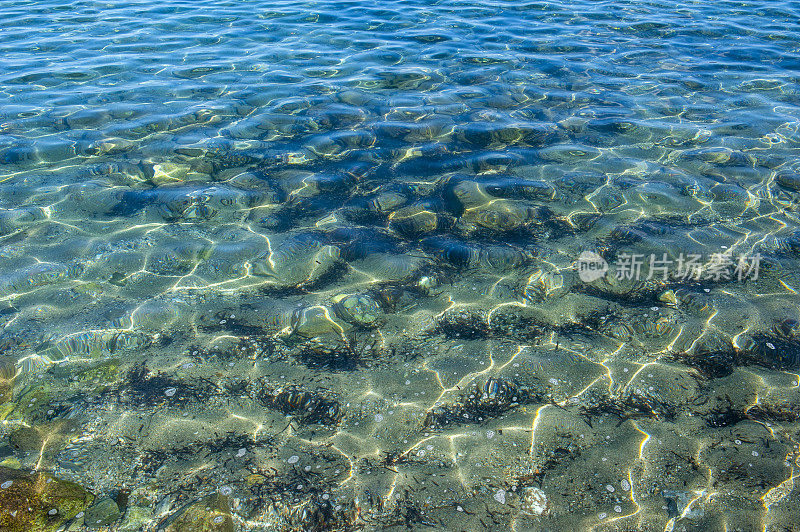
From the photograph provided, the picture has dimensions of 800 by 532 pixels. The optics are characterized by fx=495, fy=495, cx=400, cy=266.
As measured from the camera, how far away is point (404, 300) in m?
4.91

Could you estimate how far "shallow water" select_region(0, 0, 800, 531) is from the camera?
133 inches

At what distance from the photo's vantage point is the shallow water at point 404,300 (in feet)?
11.1

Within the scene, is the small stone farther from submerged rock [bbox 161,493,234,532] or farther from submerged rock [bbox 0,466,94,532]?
submerged rock [bbox 161,493,234,532]

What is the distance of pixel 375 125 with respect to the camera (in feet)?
26.9

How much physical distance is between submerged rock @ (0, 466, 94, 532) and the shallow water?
0.02m

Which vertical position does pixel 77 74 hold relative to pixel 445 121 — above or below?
above

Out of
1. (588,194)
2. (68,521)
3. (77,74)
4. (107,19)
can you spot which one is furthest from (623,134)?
(107,19)

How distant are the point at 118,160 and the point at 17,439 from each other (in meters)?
4.75

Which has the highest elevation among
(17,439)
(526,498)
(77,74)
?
(77,74)

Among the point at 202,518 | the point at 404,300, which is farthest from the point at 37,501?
the point at 404,300

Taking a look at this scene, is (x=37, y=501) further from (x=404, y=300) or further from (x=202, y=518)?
(x=404, y=300)

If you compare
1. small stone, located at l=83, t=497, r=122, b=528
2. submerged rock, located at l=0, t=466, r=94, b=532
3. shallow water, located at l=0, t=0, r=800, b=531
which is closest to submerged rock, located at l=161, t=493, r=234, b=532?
shallow water, located at l=0, t=0, r=800, b=531

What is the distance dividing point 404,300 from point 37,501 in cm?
316

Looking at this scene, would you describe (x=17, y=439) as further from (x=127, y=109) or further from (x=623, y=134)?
(x=623, y=134)
